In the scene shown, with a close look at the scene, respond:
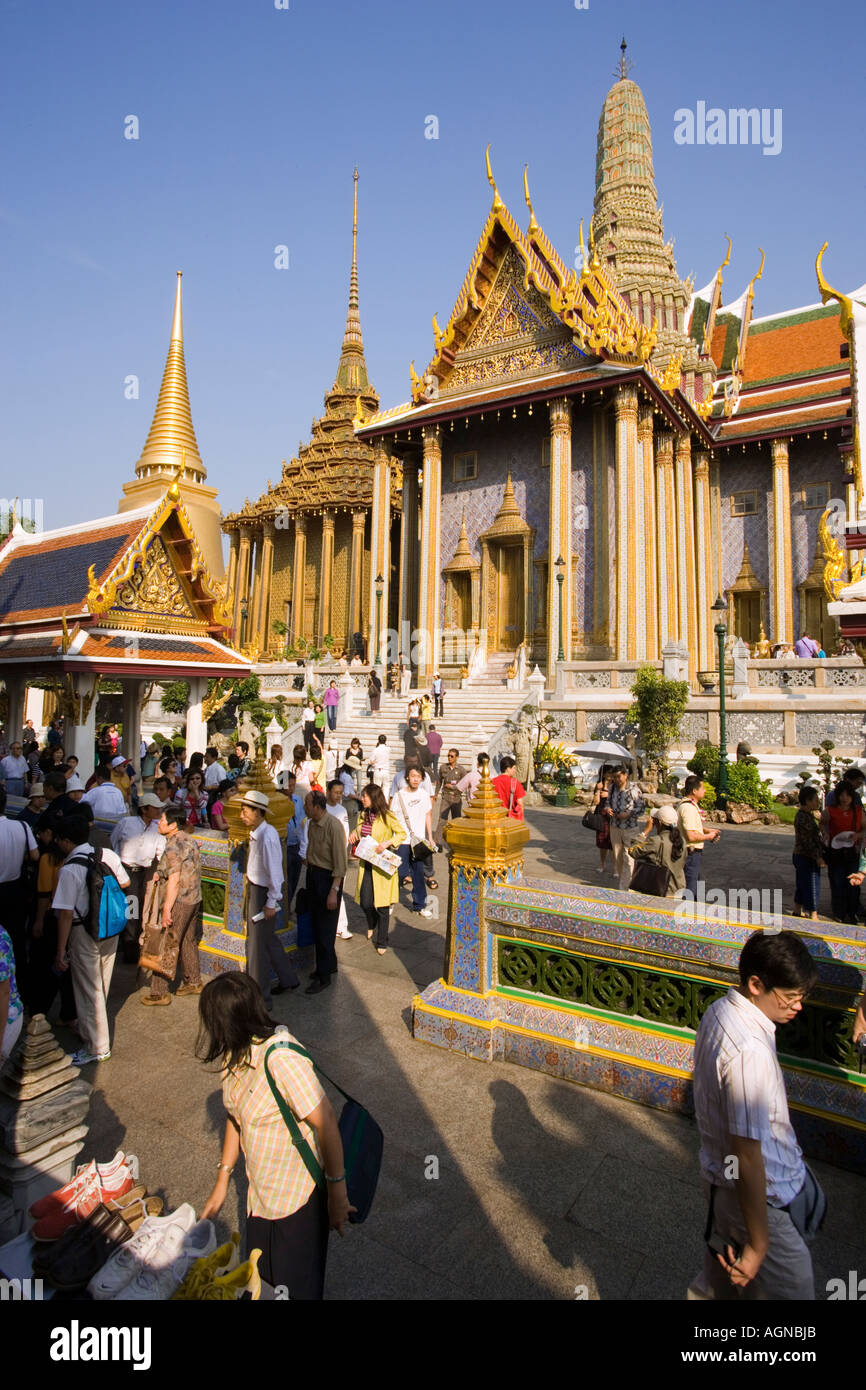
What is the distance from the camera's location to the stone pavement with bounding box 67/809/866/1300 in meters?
3.05

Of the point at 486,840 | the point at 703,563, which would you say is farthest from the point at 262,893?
the point at 703,563

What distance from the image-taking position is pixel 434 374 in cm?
2769

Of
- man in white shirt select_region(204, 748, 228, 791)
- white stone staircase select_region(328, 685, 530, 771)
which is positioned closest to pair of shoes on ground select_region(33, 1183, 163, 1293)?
man in white shirt select_region(204, 748, 228, 791)

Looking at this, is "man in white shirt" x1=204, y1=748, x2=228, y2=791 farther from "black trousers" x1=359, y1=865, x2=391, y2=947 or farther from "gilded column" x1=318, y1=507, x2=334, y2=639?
"gilded column" x1=318, y1=507, x2=334, y2=639

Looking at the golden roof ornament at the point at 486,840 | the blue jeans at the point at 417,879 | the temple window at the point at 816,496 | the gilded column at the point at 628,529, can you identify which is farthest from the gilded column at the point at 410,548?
the golden roof ornament at the point at 486,840

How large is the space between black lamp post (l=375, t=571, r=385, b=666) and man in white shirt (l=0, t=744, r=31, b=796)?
16035mm

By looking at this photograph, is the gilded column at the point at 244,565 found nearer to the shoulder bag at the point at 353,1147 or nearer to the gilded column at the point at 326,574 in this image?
the gilded column at the point at 326,574

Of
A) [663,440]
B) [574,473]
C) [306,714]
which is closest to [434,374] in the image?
[574,473]

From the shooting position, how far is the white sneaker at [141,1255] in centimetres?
222

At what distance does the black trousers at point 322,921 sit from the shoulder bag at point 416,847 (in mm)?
1779

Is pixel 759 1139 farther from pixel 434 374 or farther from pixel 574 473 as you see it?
pixel 434 374

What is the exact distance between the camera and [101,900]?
4973mm

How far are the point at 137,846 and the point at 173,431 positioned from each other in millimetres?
24512
